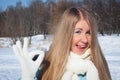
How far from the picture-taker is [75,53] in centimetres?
233

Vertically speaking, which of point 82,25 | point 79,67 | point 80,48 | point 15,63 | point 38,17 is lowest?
point 15,63

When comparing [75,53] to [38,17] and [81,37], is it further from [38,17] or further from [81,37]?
[38,17]

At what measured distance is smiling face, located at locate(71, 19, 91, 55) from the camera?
2.33 meters

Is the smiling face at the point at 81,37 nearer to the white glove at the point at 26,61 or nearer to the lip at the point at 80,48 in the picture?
the lip at the point at 80,48

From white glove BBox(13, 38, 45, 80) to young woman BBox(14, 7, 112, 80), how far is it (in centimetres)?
9

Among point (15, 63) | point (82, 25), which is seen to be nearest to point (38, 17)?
point (15, 63)

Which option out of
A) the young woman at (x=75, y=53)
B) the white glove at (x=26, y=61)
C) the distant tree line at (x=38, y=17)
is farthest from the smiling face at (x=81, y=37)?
the distant tree line at (x=38, y=17)

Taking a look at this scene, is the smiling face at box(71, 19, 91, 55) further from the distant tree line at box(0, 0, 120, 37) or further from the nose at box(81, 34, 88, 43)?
the distant tree line at box(0, 0, 120, 37)

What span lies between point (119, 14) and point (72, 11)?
4392 cm

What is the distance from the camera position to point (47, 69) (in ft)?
7.66

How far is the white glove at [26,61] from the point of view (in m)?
2.23

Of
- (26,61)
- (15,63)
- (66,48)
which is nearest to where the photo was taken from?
(26,61)

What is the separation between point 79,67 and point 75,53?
0.32ft

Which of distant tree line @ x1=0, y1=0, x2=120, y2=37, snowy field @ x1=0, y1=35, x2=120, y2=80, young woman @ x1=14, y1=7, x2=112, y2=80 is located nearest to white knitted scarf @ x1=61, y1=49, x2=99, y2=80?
young woman @ x1=14, y1=7, x2=112, y2=80
